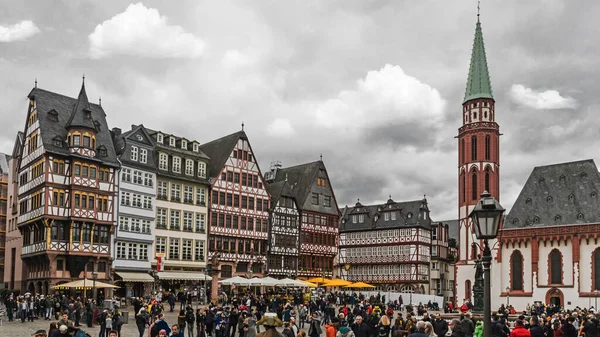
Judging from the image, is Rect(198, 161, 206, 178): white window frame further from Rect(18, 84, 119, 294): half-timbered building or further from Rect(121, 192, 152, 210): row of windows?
Rect(18, 84, 119, 294): half-timbered building

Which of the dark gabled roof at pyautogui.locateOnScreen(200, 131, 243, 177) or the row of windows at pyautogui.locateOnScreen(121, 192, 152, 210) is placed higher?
the dark gabled roof at pyautogui.locateOnScreen(200, 131, 243, 177)

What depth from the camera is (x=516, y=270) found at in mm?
67125

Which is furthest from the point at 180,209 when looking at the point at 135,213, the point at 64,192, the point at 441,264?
the point at 441,264

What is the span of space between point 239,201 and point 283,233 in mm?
6784

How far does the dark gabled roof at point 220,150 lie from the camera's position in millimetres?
63250

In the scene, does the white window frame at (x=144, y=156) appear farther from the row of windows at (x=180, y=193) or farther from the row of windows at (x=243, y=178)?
the row of windows at (x=243, y=178)

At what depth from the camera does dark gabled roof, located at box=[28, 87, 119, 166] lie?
48781 mm

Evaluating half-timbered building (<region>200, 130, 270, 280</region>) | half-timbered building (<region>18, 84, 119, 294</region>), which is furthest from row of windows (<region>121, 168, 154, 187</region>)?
half-timbered building (<region>200, 130, 270, 280</region>)

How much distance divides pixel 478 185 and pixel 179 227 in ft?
104

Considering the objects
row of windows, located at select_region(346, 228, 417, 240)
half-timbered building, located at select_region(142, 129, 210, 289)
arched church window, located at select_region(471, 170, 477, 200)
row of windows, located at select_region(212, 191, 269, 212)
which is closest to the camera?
half-timbered building, located at select_region(142, 129, 210, 289)

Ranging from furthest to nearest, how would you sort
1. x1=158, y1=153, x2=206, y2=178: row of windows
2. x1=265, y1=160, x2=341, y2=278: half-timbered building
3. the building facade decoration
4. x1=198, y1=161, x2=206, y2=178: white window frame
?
the building facade decoration → x1=265, y1=160, x2=341, y2=278: half-timbered building → x1=198, y1=161, x2=206, y2=178: white window frame → x1=158, y1=153, x2=206, y2=178: row of windows

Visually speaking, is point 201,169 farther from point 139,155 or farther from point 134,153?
point 134,153

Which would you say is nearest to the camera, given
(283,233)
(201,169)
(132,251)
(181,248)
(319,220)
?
(132,251)

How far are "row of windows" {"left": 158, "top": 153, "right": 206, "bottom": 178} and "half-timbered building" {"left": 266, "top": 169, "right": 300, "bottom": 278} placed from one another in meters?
9.17
